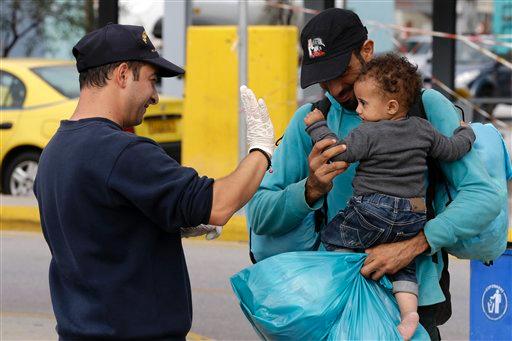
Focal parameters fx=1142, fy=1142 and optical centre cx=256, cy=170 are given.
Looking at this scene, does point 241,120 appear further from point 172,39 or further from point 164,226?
point 164,226

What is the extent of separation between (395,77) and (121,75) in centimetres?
81

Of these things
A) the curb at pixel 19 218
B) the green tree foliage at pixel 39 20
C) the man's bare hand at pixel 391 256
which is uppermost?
the green tree foliage at pixel 39 20

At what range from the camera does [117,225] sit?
2.98 meters

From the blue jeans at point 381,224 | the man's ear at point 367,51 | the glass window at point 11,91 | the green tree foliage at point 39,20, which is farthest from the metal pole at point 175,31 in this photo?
the blue jeans at point 381,224

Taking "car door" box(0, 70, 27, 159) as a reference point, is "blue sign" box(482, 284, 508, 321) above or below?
below

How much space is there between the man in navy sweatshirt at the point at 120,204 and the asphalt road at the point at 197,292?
12.3ft

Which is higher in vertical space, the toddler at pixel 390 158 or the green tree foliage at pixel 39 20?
the green tree foliage at pixel 39 20

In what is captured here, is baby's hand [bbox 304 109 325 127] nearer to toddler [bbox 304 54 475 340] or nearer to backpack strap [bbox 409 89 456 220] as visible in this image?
toddler [bbox 304 54 475 340]

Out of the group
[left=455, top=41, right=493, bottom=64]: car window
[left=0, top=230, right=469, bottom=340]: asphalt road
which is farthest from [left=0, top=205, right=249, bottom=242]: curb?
[left=455, top=41, right=493, bottom=64]: car window

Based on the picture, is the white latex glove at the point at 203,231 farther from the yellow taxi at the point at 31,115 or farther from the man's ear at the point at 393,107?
the yellow taxi at the point at 31,115

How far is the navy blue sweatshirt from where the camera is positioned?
2.92m

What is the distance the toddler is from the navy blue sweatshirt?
22.1 inches

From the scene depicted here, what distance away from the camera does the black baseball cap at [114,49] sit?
3090 millimetres

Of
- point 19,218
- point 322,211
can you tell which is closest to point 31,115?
point 19,218
